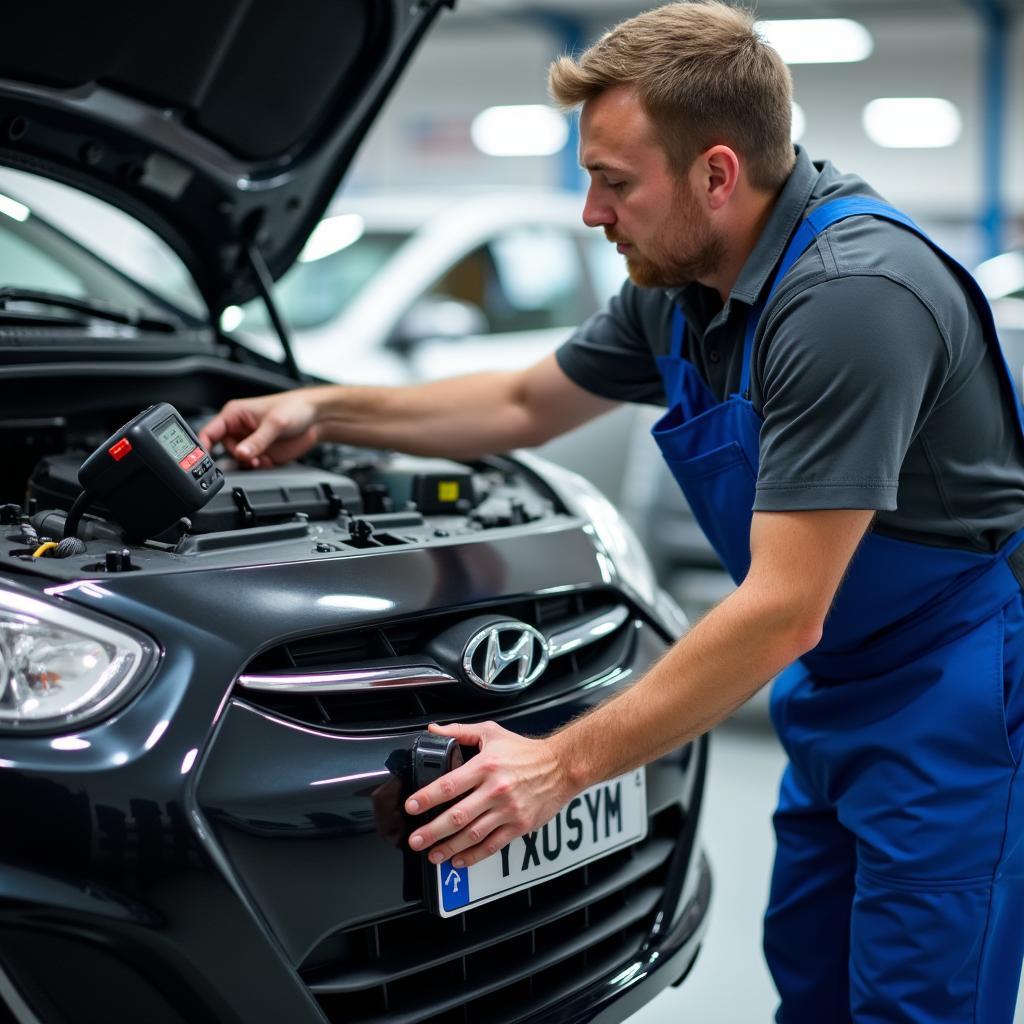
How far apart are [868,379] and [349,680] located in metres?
0.63

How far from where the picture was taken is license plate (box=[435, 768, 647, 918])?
4.53 feet

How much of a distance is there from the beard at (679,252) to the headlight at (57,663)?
772 mm

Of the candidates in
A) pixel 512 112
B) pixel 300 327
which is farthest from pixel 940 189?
pixel 300 327

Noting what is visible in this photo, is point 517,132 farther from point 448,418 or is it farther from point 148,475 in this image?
point 148,475

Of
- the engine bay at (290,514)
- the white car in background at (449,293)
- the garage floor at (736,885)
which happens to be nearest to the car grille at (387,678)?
the engine bay at (290,514)

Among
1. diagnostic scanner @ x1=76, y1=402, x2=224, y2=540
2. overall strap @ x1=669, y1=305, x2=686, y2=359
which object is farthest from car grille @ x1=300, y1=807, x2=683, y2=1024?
overall strap @ x1=669, y1=305, x2=686, y2=359

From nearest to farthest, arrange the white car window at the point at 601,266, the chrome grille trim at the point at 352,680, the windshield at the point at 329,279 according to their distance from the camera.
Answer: the chrome grille trim at the point at 352,680 < the windshield at the point at 329,279 < the white car window at the point at 601,266

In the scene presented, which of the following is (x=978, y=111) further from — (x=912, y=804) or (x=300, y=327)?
(x=912, y=804)

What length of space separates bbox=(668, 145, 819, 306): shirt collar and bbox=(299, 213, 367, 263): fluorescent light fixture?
3.05 meters

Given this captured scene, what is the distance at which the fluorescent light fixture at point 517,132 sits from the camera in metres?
13.7

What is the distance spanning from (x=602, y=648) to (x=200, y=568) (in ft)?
1.98

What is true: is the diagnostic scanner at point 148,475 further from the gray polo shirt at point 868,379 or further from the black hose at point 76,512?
the gray polo shirt at point 868,379

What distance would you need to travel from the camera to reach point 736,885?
2.64 meters

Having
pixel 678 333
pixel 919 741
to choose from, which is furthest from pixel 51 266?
pixel 919 741
